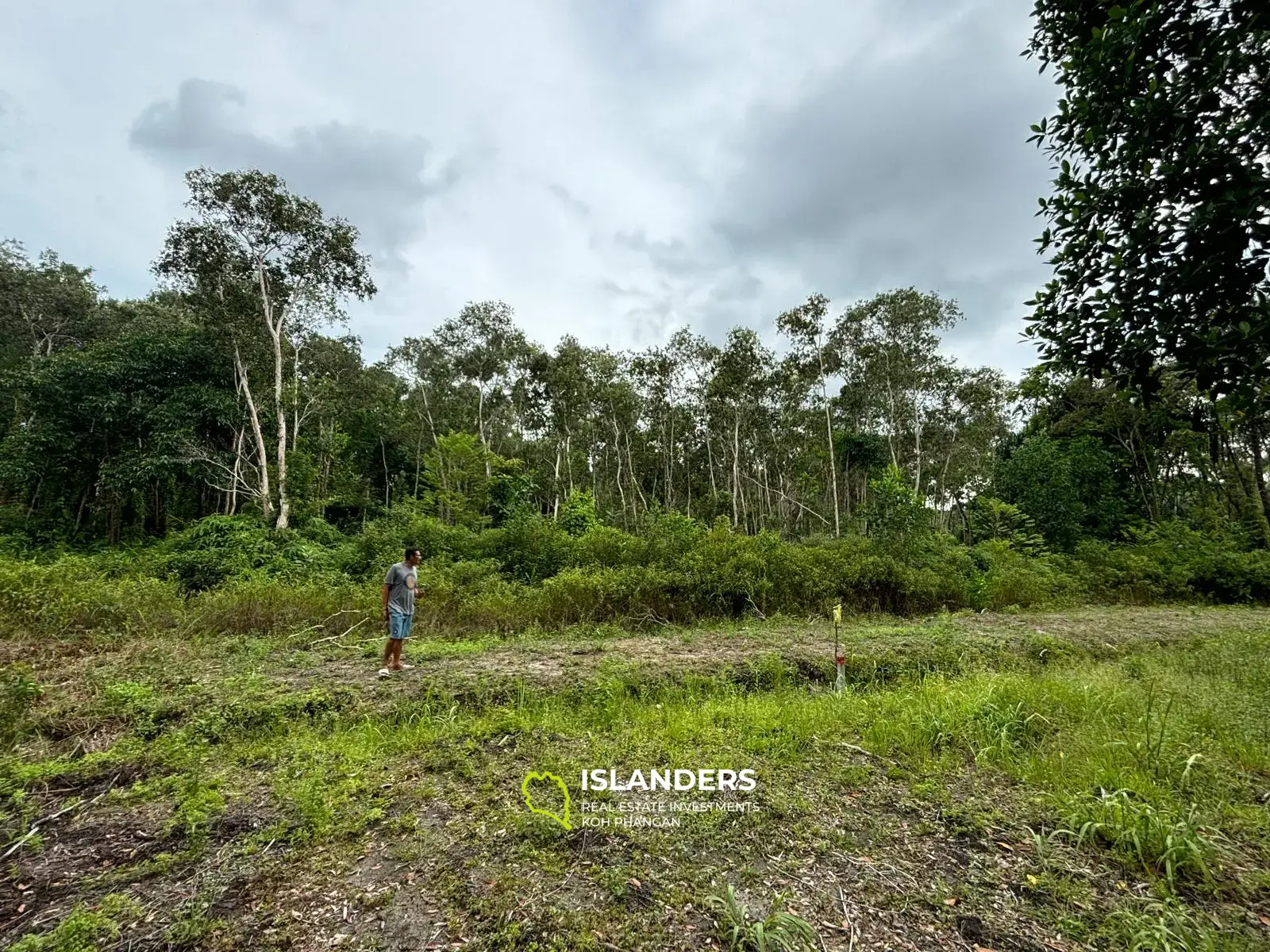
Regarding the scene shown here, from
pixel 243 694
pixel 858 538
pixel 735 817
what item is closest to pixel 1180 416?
pixel 735 817

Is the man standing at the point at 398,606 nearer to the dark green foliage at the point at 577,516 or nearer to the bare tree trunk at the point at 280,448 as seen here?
the dark green foliage at the point at 577,516

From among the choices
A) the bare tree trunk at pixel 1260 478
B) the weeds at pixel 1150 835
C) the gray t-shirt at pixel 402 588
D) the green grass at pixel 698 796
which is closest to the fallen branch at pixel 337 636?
the green grass at pixel 698 796

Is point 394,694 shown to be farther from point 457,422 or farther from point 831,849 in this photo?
point 457,422

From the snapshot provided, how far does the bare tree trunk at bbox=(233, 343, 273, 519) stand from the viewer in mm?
15016

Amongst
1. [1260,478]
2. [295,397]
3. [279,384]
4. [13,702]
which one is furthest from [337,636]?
[1260,478]

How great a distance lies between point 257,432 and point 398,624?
13039mm

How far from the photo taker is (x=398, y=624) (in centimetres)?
589

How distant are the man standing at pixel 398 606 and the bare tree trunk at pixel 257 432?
11.6 m

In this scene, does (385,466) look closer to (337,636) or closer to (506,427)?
(506,427)

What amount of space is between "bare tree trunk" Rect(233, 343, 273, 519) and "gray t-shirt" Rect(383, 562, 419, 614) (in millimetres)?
11572

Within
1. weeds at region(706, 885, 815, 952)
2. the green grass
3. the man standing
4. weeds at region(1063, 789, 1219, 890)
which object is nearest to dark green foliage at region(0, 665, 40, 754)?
the green grass

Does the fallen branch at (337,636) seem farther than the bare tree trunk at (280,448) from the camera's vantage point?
No

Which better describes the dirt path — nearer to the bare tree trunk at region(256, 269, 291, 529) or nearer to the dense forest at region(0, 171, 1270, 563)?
the dense forest at region(0, 171, 1270, 563)

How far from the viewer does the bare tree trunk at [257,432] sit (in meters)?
15.0
